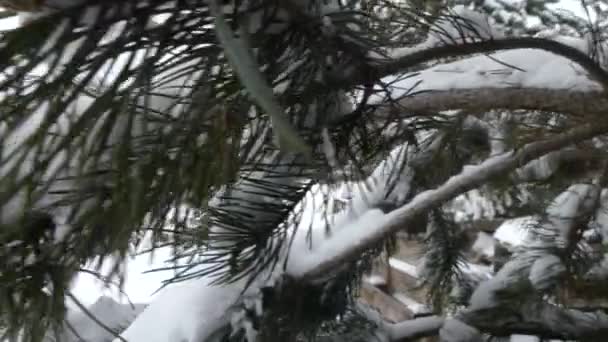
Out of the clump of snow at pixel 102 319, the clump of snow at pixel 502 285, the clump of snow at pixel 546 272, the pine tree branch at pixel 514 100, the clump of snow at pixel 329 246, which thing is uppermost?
the pine tree branch at pixel 514 100

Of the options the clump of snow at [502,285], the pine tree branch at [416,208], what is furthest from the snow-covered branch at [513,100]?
the clump of snow at [502,285]

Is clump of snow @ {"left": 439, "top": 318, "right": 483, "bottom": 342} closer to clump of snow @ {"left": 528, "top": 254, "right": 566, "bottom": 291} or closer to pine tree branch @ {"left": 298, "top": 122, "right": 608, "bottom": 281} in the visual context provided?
clump of snow @ {"left": 528, "top": 254, "right": 566, "bottom": 291}

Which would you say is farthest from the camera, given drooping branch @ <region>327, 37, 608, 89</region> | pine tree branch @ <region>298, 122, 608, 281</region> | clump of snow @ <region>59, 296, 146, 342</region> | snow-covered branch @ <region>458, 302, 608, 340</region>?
clump of snow @ <region>59, 296, 146, 342</region>

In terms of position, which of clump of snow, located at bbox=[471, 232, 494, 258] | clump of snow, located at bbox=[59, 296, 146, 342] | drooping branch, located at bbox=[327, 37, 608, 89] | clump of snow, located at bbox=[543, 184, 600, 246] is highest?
drooping branch, located at bbox=[327, 37, 608, 89]

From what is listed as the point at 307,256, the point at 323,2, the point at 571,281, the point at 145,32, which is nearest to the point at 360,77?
the point at 323,2

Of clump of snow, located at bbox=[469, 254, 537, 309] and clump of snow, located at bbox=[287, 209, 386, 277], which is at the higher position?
clump of snow, located at bbox=[287, 209, 386, 277]

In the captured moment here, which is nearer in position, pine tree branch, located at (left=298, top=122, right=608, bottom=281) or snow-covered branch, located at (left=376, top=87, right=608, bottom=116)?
snow-covered branch, located at (left=376, top=87, right=608, bottom=116)

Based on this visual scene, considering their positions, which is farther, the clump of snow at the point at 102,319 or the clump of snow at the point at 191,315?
the clump of snow at the point at 102,319

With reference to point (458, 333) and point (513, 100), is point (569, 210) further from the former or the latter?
point (513, 100)

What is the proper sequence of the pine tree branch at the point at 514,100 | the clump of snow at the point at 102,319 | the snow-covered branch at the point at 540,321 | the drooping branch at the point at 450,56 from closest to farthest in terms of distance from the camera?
the drooping branch at the point at 450,56 < the pine tree branch at the point at 514,100 < the snow-covered branch at the point at 540,321 < the clump of snow at the point at 102,319

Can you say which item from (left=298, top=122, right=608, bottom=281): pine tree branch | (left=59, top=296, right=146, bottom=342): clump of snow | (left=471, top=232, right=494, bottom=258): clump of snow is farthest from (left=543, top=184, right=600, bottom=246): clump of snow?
(left=471, top=232, right=494, bottom=258): clump of snow

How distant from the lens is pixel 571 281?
1091mm

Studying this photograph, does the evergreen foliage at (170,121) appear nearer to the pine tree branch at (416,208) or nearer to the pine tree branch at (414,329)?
the pine tree branch at (416,208)

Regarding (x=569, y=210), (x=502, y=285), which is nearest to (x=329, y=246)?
(x=502, y=285)
